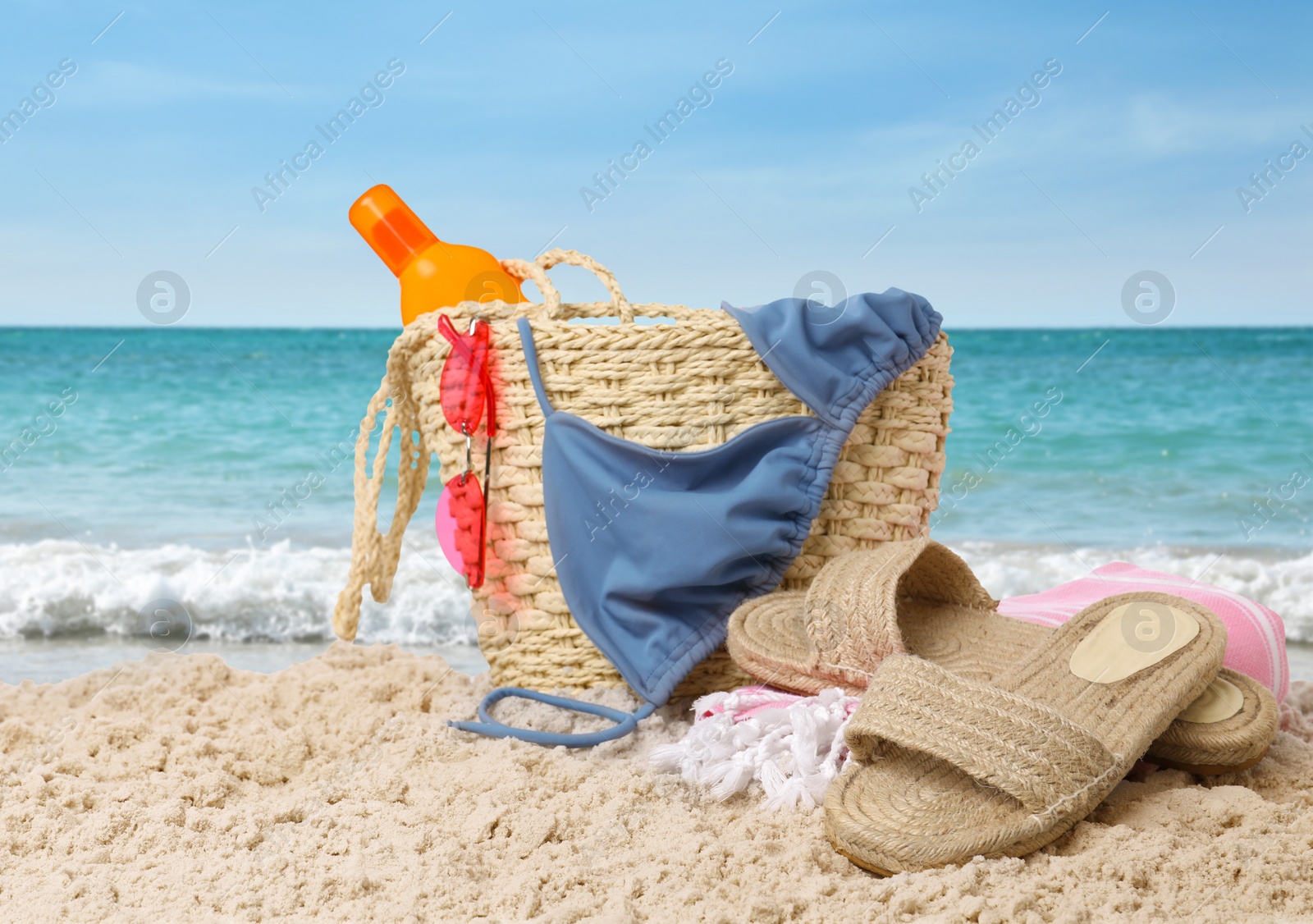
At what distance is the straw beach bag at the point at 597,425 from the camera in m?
1.47

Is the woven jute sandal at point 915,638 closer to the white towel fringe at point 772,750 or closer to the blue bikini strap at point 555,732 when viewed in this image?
the white towel fringe at point 772,750

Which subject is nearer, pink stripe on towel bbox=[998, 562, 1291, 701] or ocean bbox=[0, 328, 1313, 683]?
pink stripe on towel bbox=[998, 562, 1291, 701]

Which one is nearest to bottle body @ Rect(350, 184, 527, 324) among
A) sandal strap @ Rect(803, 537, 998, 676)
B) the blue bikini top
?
the blue bikini top

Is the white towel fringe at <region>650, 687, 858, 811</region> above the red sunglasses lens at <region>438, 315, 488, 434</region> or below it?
below

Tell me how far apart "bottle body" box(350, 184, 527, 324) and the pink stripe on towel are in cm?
102

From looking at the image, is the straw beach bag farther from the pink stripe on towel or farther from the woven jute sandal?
the pink stripe on towel

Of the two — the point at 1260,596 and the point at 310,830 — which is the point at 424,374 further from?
the point at 1260,596

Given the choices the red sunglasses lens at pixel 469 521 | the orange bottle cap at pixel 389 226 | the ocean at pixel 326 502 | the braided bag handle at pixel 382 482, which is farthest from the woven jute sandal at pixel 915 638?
the ocean at pixel 326 502

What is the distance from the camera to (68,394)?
5.68m

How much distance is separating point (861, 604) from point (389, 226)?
962 millimetres

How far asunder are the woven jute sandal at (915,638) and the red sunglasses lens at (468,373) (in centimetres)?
49

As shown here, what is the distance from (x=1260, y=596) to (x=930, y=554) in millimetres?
1664

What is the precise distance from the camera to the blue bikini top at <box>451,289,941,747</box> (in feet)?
4.75

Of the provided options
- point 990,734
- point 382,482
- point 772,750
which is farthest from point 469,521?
point 990,734
